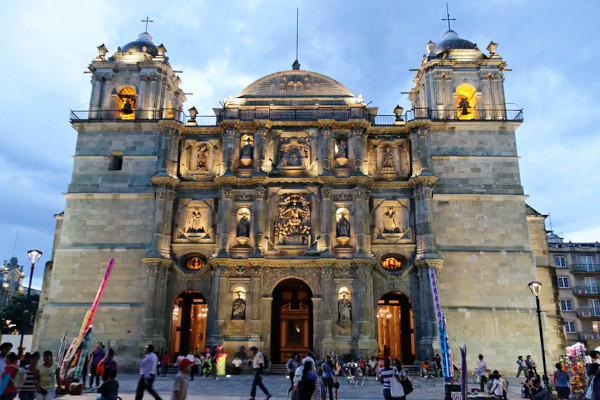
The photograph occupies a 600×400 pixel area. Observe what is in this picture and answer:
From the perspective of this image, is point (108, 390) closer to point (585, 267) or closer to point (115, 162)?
point (115, 162)

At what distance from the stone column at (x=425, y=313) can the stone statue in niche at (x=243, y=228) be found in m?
10.2

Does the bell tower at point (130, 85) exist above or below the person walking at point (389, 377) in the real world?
above

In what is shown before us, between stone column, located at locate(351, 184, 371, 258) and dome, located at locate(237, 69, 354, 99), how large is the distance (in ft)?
23.5

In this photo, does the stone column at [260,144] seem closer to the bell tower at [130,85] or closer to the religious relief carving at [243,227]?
the religious relief carving at [243,227]

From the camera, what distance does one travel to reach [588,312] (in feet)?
169

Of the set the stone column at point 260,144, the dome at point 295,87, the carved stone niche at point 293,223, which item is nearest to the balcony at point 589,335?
the carved stone niche at point 293,223

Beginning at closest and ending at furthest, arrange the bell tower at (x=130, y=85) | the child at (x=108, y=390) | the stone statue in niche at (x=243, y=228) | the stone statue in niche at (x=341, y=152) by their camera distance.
Result: the child at (x=108, y=390) → the stone statue in niche at (x=243, y=228) → the stone statue in niche at (x=341, y=152) → the bell tower at (x=130, y=85)

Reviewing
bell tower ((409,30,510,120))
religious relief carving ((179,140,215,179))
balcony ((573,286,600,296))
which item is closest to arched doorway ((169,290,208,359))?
religious relief carving ((179,140,215,179))

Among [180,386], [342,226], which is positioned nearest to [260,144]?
[342,226]

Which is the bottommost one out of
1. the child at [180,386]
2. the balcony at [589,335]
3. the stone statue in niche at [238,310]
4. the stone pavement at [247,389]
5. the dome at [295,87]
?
the stone pavement at [247,389]

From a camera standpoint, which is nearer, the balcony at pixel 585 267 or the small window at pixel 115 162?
the small window at pixel 115 162

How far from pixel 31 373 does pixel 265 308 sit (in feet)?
62.3

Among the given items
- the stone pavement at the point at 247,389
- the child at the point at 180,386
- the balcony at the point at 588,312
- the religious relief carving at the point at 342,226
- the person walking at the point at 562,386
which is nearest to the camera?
the child at the point at 180,386

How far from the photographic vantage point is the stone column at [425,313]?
2838 cm
